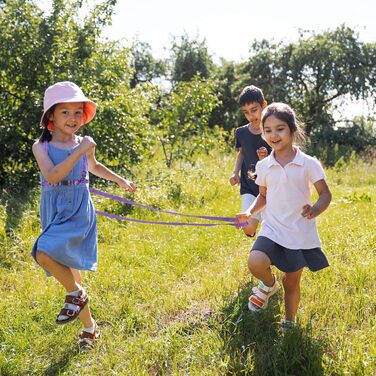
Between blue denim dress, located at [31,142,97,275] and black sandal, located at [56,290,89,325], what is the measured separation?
19cm

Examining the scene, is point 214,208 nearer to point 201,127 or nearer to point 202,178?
point 202,178

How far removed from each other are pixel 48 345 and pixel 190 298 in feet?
3.59

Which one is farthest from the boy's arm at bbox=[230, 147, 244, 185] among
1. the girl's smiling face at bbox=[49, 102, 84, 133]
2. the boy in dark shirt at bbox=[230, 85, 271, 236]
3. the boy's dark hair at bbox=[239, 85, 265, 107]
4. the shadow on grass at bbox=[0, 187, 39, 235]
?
the shadow on grass at bbox=[0, 187, 39, 235]

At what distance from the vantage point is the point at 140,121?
877 cm

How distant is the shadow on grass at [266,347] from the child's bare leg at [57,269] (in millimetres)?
1045

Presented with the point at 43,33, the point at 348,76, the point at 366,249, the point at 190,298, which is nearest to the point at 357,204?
the point at 366,249

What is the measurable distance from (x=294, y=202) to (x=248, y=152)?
1410 mm

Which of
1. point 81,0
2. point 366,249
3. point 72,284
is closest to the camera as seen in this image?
point 72,284

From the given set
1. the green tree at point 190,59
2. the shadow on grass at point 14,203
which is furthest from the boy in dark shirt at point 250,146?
the green tree at point 190,59

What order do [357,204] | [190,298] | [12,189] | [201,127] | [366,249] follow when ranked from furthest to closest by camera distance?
[201,127]
[12,189]
[357,204]
[366,249]
[190,298]

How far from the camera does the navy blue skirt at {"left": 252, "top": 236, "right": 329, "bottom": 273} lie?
2.85 meters

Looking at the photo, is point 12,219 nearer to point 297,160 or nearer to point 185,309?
point 185,309

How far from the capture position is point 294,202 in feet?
9.61

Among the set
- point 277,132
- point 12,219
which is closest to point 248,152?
point 277,132
